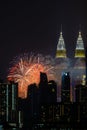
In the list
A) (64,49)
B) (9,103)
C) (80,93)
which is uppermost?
(64,49)

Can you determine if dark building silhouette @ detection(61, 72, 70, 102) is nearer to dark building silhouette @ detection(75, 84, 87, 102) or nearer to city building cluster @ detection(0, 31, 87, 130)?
city building cluster @ detection(0, 31, 87, 130)

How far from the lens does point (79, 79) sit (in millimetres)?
7750

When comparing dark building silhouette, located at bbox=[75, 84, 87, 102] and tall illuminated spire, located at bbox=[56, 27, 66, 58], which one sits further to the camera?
tall illuminated spire, located at bbox=[56, 27, 66, 58]

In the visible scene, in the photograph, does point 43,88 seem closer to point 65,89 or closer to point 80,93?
point 65,89

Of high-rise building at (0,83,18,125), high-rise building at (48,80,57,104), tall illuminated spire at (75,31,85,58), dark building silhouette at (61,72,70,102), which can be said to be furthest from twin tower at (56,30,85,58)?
high-rise building at (0,83,18,125)

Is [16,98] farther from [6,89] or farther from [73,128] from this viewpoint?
[73,128]

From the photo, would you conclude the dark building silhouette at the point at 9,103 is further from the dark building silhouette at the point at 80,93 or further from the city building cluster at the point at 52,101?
the dark building silhouette at the point at 80,93

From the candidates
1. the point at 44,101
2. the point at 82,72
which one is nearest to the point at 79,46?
the point at 82,72

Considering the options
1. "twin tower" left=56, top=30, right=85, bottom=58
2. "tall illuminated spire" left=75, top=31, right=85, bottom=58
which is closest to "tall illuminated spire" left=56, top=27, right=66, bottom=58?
"twin tower" left=56, top=30, right=85, bottom=58

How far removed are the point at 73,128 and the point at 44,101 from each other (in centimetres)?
71

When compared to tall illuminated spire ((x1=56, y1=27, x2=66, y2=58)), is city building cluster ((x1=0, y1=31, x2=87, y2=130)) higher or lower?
lower

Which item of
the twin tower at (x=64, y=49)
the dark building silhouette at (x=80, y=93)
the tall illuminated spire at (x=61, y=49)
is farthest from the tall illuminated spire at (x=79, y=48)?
the dark building silhouette at (x=80, y=93)

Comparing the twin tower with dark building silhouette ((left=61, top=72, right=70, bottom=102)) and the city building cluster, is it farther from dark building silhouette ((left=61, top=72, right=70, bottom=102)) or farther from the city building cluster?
dark building silhouette ((left=61, top=72, right=70, bottom=102))

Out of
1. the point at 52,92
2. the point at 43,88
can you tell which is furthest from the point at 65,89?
the point at 43,88
